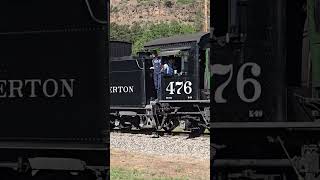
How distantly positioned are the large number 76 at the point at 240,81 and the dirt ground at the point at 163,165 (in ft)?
19.4

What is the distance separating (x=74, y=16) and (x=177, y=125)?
612 inches

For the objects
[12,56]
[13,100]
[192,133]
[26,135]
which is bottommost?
[192,133]

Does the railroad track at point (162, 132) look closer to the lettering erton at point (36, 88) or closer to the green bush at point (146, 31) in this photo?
the lettering erton at point (36, 88)

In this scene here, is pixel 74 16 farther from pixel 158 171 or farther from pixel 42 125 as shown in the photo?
pixel 158 171

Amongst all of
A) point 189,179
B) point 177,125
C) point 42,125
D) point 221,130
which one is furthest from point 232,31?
point 177,125

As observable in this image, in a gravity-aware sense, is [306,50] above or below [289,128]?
above

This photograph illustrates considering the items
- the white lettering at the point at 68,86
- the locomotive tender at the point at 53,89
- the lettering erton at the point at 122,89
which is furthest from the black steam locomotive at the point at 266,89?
the lettering erton at the point at 122,89

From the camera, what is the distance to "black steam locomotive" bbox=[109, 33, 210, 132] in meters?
17.8

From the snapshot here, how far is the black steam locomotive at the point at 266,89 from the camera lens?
9.20 feet

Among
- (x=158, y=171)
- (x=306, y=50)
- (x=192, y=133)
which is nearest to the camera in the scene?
(x=306, y=50)

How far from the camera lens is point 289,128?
2.83 meters

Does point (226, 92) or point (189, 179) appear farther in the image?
point (189, 179)

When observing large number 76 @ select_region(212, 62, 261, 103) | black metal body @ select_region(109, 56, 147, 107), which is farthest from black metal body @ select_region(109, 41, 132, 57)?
large number 76 @ select_region(212, 62, 261, 103)

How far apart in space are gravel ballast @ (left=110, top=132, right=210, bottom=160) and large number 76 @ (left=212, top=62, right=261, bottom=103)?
902cm
